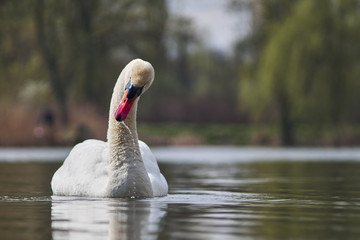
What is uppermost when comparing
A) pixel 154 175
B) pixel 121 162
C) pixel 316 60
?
pixel 316 60

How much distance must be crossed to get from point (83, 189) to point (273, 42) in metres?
28.5

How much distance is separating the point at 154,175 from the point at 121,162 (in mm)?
803

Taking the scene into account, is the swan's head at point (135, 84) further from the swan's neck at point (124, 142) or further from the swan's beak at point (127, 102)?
the swan's neck at point (124, 142)

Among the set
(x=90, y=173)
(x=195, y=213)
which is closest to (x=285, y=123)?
(x=90, y=173)

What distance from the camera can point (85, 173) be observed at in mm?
10555

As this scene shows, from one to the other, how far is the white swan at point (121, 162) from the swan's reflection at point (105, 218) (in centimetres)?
21

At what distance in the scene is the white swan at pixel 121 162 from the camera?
9719mm

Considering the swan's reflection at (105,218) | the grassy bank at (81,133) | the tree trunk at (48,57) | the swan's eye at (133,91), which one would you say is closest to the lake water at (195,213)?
the swan's reflection at (105,218)

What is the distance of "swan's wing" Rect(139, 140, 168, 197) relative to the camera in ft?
34.5

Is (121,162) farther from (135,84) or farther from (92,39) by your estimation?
(92,39)

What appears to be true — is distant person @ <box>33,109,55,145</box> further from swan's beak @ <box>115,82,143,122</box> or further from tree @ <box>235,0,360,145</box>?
swan's beak @ <box>115,82,143,122</box>

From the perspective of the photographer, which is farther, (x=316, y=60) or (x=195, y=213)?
(x=316, y=60)

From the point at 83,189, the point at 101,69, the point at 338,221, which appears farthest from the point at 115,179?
the point at 101,69

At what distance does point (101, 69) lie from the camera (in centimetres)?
4131
